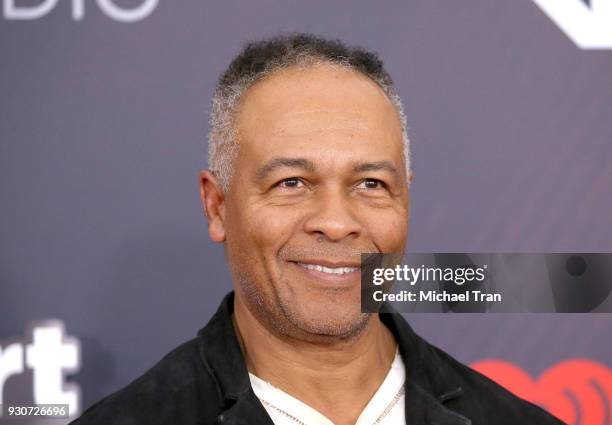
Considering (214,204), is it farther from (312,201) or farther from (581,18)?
(581,18)

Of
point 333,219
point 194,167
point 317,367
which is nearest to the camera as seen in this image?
point 333,219

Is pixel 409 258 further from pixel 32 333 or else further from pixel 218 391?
pixel 32 333

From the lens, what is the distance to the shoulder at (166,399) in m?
1.40

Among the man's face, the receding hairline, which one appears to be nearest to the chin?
the man's face

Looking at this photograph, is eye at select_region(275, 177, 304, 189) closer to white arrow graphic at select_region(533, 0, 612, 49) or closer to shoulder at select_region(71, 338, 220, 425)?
shoulder at select_region(71, 338, 220, 425)

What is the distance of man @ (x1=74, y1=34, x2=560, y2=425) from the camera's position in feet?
4.56

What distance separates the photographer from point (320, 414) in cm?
143

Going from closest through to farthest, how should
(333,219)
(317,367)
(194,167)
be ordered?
(333,219), (317,367), (194,167)

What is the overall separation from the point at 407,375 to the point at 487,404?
18 centimetres

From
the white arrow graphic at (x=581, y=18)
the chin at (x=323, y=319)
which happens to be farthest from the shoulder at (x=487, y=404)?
the white arrow graphic at (x=581, y=18)

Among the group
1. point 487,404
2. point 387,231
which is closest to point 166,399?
point 387,231

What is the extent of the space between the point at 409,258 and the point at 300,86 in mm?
540

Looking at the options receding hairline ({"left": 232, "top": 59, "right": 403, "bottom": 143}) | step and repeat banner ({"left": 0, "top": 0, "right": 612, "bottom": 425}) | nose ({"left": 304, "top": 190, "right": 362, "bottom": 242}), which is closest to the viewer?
nose ({"left": 304, "top": 190, "right": 362, "bottom": 242})

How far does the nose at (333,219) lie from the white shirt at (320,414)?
0.97 feet
